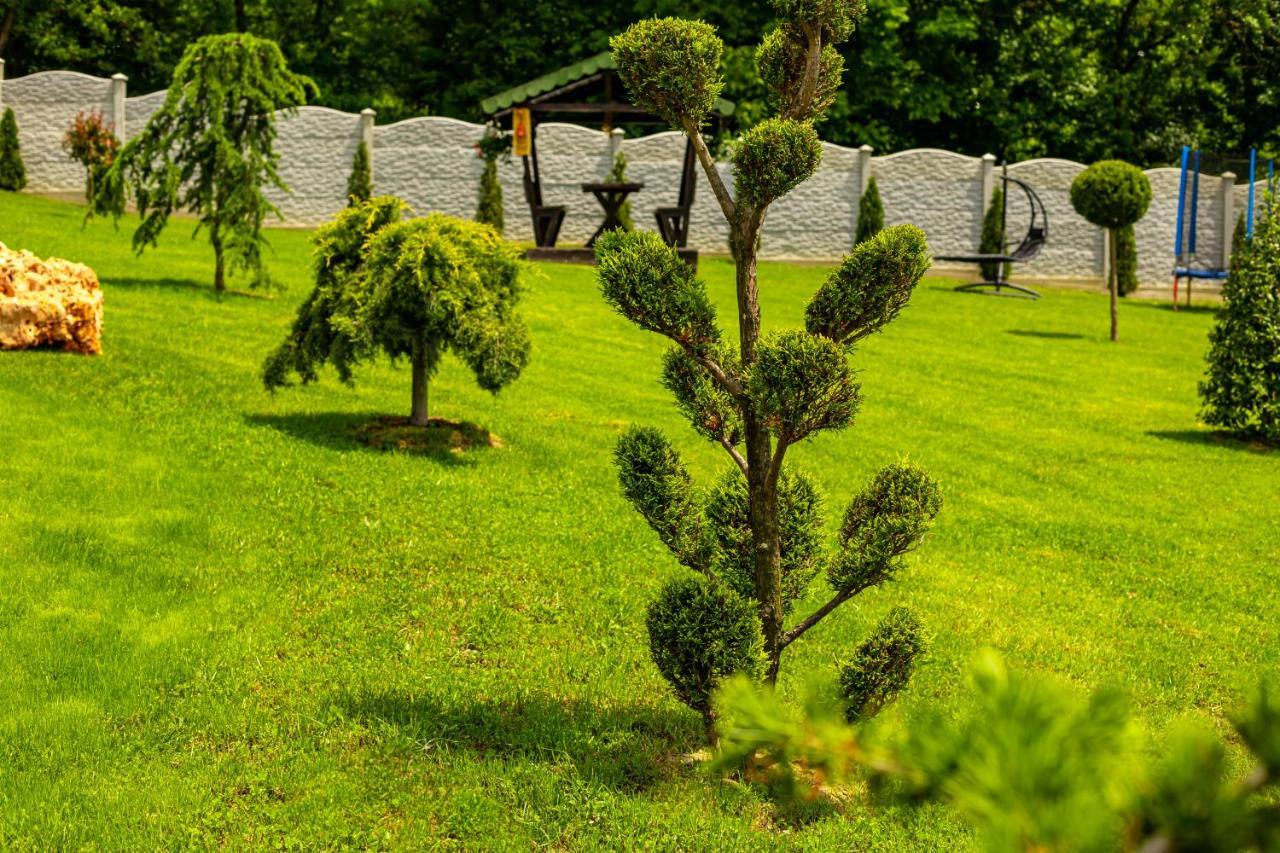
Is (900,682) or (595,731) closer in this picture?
(900,682)

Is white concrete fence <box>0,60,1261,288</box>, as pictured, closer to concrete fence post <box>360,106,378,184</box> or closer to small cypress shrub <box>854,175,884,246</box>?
concrete fence post <box>360,106,378,184</box>

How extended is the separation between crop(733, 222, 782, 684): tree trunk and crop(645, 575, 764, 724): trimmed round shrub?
0.18 meters

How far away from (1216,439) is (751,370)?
35.1 feet

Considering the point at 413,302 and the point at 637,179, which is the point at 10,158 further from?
the point at 413,302

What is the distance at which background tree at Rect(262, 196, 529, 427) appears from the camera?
9266 mm

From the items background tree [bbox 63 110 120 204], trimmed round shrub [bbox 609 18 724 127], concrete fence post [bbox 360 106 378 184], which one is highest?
concrete fence post [bbox 360 106 378 184]

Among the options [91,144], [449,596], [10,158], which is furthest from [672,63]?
[10,158]

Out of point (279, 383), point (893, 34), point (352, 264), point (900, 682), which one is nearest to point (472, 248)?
point (352, 264)

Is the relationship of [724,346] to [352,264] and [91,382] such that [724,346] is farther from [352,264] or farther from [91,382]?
[91,382]

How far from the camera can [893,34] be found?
36031 mm

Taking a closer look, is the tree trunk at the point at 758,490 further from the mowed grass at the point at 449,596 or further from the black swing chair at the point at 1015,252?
the black swing chair at the point at 1015,252

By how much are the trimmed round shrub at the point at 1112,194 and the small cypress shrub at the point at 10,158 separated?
2097 cm

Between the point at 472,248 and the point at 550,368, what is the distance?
4363 mm

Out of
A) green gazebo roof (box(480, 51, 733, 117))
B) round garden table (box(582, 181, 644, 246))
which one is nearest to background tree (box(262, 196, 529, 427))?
round garden table (box(582, 181, 644, 246))
